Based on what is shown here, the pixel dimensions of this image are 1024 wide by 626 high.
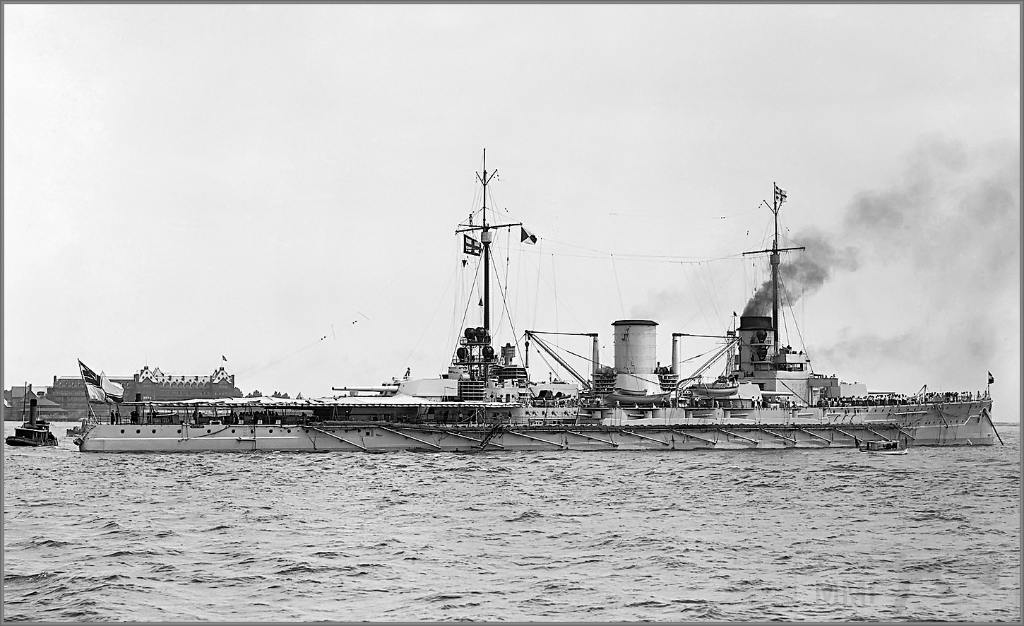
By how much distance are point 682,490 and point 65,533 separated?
834 inches

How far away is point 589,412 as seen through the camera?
63094mm

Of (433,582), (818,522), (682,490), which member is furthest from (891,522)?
(433,582)

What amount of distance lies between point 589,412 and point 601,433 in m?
2.39

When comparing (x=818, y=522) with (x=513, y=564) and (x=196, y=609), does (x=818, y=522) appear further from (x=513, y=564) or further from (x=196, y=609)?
(x=196, y=609)

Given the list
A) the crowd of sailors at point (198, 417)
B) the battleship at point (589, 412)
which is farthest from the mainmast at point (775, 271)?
the crowd of sailors at point (198, 417)

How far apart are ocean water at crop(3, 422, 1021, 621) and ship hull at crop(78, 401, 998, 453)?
1023 cm

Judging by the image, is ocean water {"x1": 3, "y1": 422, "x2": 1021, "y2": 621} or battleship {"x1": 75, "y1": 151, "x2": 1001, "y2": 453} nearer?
ocean water {"x1": 3, "y1": 422, "x2": 1021, "y2": 621}

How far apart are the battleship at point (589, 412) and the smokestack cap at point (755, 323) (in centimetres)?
10

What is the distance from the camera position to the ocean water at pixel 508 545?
Result: 2070 cm

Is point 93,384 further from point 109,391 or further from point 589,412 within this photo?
point 589,412

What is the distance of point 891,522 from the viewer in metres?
31.4

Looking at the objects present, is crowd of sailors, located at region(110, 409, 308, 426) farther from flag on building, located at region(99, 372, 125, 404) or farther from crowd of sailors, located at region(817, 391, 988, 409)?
crowd of sailors, located at region(817, 391, 988, 409)

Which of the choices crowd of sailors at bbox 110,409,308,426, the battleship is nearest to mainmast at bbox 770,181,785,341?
the battleship

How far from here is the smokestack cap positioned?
74.1 m
